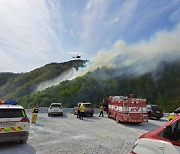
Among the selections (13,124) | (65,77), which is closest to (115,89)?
(65,77)

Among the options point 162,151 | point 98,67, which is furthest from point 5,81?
point 162,151

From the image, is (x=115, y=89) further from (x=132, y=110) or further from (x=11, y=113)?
(x=11, y=113)

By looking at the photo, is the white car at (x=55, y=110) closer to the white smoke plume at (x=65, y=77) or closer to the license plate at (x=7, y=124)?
the license plate at (x=7, y=124)

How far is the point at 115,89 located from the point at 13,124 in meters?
47.2

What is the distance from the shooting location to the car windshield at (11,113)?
880 centimetres

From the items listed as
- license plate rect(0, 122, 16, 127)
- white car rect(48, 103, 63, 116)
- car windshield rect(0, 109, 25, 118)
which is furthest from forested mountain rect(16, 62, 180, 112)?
license plate rect(0, 122, 16, 127)

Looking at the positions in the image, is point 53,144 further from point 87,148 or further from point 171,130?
point 171,130

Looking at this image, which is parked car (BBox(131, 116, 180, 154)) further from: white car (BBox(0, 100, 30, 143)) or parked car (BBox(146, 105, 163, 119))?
parked car (BBox(146, 105, 163, 119))

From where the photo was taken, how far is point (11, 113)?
8.98 m

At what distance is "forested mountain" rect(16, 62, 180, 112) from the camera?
4716 cm

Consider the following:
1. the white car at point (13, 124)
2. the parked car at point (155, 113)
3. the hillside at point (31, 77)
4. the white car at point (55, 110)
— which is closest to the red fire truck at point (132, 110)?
the parked car at point (155, 113)

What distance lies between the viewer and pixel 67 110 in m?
31.2

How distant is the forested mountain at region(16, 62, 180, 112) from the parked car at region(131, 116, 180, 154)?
40882 mm

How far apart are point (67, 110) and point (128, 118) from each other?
49.0ft
